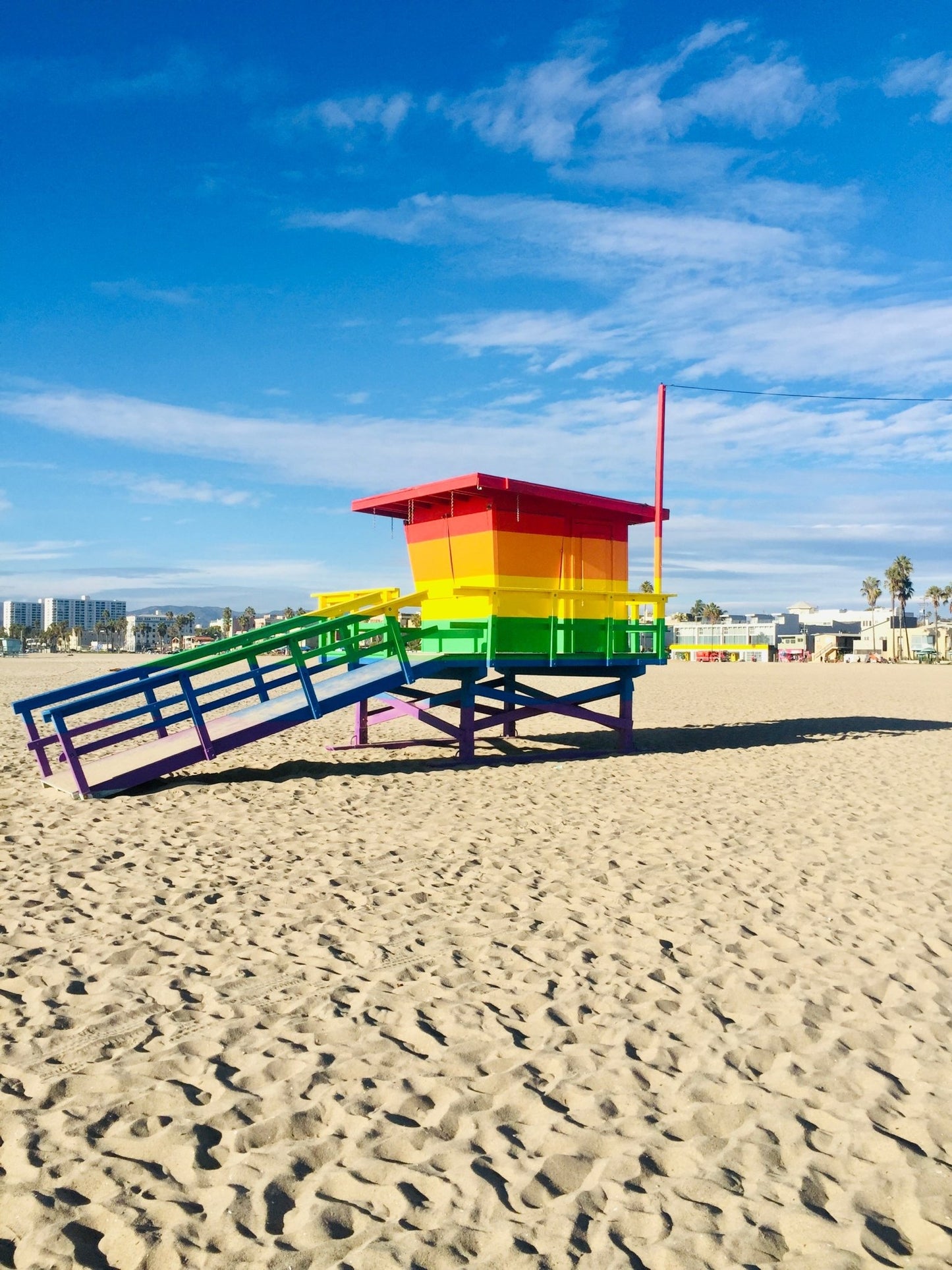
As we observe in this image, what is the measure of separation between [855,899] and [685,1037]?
2.64 metres

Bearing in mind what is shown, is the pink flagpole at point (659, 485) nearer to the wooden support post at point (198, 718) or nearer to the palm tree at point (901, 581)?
the wooden support post at point (198, 718)

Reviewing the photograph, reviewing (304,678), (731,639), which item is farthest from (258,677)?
(731,639)

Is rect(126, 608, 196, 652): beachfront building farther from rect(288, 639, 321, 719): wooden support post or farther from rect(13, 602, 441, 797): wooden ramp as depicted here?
rect(288, 639, 321, 719): wooden support post

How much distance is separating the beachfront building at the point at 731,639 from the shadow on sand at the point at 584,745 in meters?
33.0

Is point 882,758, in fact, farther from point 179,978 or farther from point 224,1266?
point 224,1266

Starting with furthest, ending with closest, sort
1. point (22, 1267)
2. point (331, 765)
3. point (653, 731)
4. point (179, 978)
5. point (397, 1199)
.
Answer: point (653, 731)
point (331, 765)
point (179, 978)
point (397, 1199)
point (22, 1267)

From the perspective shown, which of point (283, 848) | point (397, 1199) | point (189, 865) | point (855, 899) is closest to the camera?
point (397, 1199)

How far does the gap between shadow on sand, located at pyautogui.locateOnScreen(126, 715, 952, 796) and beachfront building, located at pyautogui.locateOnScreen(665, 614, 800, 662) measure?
3296cm

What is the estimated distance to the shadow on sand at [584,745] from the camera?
11.0 metres

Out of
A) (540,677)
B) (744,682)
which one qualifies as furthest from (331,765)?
(744,682)

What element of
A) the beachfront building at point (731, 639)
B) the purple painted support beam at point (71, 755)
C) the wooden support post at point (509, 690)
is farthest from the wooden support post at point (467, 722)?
the beachfront building at point (731, 639)

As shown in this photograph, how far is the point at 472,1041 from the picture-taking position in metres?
4.20

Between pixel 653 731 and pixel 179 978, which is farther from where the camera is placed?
pixel 653 731

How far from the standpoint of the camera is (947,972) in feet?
16.6
